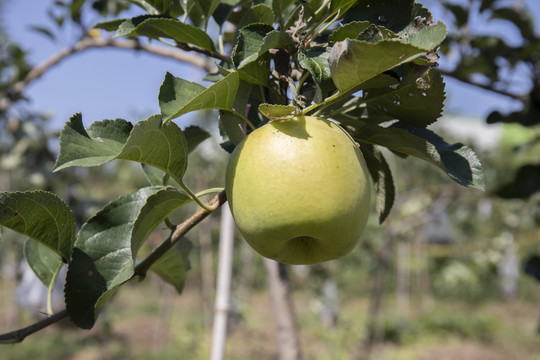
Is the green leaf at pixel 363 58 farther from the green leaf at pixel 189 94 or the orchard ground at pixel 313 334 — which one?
the orchard ground at pixel 313 334

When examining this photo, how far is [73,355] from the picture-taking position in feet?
17.0

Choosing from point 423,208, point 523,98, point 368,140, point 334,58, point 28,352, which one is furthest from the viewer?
point 28,352

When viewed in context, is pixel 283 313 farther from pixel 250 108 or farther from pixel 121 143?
pixel 121 143

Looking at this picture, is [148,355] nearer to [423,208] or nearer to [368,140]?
[423,208]

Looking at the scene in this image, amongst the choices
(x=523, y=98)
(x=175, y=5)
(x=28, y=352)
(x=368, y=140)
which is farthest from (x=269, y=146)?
(x=28, y=352)

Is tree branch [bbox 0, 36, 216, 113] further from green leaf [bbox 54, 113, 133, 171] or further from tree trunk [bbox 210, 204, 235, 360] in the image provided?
green leaf [bbox 54, 113, 133, 171]

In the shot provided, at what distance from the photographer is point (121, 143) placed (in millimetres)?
495

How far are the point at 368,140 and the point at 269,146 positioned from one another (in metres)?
0.16

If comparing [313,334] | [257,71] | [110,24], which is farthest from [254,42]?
[313,334]

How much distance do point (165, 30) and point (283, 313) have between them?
0.90 m

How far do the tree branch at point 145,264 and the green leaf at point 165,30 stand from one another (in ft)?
0.69

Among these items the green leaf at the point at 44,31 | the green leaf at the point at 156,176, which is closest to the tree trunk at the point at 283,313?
the green leaf at the point at 156,176

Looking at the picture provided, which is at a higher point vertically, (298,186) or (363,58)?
(363,58)

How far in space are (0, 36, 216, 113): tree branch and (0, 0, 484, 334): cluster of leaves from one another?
827 millimetres
